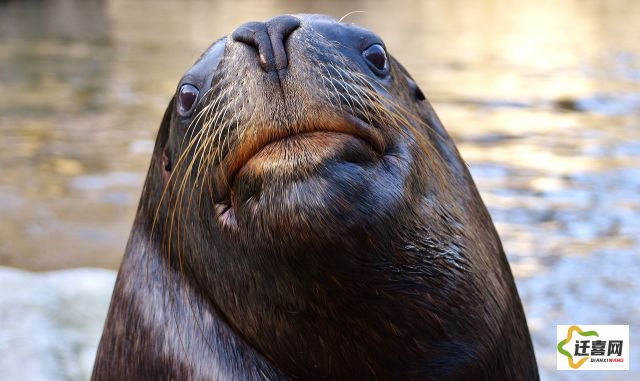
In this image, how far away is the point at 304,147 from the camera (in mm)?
2166

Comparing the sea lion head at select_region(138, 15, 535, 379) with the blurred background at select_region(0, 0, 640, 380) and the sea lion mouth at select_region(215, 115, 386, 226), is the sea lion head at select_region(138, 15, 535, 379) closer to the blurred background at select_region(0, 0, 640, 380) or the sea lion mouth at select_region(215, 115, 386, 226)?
the sea lion mouth at select_region(215, 115, 386, 226)

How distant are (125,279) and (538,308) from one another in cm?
268

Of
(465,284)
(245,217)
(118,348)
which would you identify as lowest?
(118,348)

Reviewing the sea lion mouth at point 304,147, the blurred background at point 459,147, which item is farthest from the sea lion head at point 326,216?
the blurred background at point 459,147

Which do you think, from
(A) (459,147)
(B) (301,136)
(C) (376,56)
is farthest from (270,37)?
(A) (459,147)

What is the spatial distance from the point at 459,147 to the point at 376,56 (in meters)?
5.68

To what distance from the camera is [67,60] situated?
1344 cm

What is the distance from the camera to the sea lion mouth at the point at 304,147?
2.16m

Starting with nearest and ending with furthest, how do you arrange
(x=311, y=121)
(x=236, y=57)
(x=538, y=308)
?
1. (x=311, y=121)
2. (x=236, y=57)
3. (x=538, y=308)

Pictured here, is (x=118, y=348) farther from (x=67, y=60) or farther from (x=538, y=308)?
(x=67, y=60)

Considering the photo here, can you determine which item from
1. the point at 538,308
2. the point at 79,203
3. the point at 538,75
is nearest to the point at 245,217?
the point at 538,308

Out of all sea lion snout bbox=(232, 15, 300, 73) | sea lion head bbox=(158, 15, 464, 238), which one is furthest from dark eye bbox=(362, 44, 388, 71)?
sea lion snout bbox=(232, 15, 300, 73)

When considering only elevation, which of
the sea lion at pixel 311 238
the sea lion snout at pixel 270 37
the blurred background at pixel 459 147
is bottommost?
the blurred background at pixel 459 147

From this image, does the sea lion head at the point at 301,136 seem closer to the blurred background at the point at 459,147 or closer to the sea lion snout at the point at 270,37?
the sea lion snout at the point at 270,37
